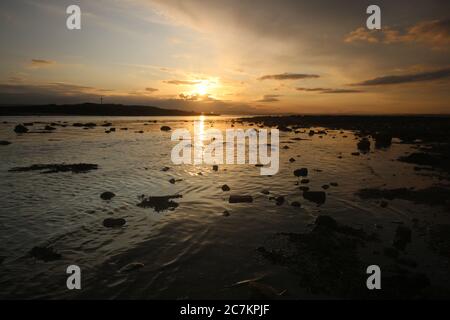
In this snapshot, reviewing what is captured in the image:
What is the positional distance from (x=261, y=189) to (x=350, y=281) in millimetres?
9762

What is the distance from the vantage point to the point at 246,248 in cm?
984

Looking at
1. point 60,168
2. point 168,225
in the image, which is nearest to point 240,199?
point 168,225

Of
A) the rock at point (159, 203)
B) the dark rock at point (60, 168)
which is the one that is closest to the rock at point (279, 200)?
the rock at point (159, 203)

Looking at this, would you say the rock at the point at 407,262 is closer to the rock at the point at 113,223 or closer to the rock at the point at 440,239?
the rock at the point at 440,239

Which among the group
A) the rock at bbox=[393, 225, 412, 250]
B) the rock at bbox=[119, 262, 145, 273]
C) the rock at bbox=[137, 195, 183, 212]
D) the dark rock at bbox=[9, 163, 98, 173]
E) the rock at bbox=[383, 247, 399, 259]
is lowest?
the rock at bbox=[119, 262, 145, 273]

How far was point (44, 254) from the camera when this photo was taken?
8.88 metres

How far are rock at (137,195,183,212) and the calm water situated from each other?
0.38 m

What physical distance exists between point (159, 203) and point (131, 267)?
5.93 metres

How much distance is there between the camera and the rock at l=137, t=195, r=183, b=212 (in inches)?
542

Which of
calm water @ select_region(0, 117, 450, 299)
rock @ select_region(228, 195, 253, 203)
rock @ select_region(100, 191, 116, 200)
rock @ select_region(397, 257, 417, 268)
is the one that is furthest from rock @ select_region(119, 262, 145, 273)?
rock @ select_region(397, 257, 417, 268)

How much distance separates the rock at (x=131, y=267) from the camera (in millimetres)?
8297

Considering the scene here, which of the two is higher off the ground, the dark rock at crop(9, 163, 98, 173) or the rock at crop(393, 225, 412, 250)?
the dark rock at crop(9, 163, 98, 173)

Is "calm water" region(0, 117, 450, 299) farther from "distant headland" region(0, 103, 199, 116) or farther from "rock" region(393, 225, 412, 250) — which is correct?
"distant headland" region(0, 103, 199, 116)
